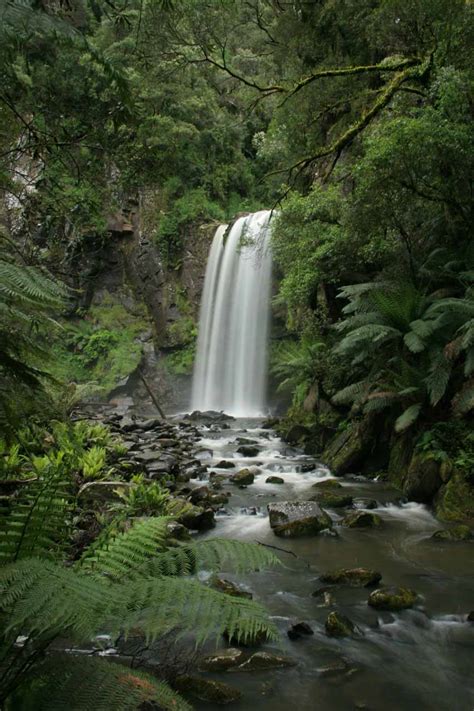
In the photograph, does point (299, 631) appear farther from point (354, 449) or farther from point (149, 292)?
point (149, 292)

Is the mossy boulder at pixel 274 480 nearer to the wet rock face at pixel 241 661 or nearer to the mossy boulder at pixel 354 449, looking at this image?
the mossy boulder at pixel 354 449

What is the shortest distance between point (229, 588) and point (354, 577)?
116cm

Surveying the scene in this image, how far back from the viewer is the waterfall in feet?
64.1

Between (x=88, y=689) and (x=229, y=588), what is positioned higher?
(x=88, y=689)

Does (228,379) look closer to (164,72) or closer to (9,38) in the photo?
(164,72)

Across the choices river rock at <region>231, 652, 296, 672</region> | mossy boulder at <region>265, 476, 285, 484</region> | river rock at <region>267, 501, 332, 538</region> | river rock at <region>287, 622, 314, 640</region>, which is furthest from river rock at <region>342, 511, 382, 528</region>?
river rock at <region>231, 652, 296, 672</region>

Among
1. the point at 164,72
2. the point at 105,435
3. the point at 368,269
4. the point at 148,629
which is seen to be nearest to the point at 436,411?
the point at 368,269

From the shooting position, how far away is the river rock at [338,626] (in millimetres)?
3477

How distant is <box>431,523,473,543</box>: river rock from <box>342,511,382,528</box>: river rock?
28.2 inches

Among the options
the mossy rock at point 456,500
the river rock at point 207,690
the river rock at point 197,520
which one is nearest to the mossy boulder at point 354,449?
the mossy rock at point 456,500

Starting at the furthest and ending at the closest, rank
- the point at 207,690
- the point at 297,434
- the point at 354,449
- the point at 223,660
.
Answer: the point at 297,434 < the point at 354,449 < the point at 223,660 < the point at 207,690

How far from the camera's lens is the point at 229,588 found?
155 inches

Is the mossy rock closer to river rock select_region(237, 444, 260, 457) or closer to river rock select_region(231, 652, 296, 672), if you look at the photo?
river rock select_region(231, 652, 296, 672)

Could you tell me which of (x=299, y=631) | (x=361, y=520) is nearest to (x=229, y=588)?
(x=299, y=631)
